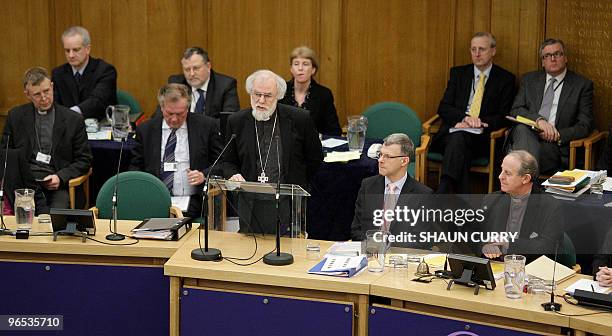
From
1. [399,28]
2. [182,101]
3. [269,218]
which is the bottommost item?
[269,218]

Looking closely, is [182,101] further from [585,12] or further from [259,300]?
[585,12]

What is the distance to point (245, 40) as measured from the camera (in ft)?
30.1

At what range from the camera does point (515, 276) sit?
4.67 meters

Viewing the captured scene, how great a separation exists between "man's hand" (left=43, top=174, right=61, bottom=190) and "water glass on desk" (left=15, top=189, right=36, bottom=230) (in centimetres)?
147

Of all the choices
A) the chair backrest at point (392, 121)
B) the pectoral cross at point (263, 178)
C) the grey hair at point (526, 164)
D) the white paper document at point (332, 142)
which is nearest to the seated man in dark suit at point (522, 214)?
the grey hair at point (526, 164)

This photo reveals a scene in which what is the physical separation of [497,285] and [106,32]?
18.1ft

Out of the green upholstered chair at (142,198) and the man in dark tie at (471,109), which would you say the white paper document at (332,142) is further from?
the green upholstered chair at (142,198)

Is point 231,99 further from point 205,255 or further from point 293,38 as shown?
point 205,255

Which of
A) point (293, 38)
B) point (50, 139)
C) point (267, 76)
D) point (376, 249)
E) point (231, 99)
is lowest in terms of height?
point (376, 249)

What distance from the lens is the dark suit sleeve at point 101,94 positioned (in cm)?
839

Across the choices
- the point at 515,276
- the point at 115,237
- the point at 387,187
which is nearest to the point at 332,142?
the point at 387,187

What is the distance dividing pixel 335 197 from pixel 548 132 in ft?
5.91

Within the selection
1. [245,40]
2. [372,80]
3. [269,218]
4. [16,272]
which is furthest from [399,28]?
[16,272]

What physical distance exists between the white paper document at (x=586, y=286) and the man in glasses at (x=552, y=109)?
10.3ft
